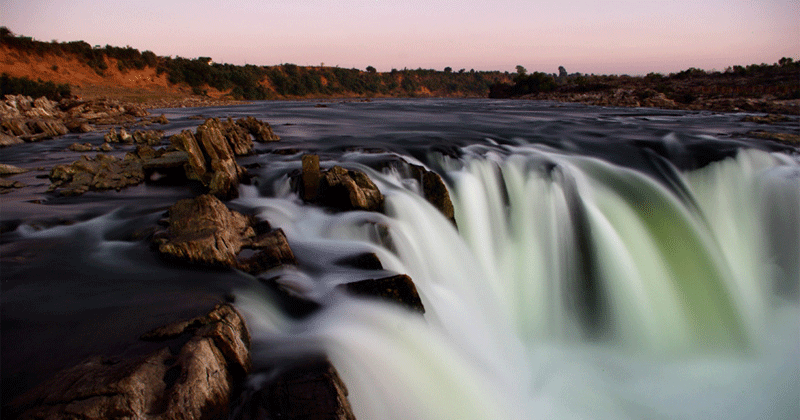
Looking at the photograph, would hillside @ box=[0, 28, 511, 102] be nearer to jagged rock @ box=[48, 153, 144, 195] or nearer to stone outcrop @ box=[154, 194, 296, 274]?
jagged rock @ box=[48, 153, 144, 195]

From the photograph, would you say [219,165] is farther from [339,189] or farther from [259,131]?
[259,131]

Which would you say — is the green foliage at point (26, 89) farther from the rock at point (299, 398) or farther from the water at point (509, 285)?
the rock at point (299, 398)

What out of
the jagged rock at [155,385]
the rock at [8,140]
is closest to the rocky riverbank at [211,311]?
the jagged rock at [155,385]

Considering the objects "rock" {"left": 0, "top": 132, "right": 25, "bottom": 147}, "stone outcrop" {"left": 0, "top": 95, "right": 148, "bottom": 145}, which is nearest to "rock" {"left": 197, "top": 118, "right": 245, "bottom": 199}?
"rock" {"left": 0, "top": 132, "right": 25, "bottom": 147}

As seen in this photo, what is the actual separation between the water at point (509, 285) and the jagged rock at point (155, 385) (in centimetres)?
32

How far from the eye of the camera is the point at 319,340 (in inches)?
126

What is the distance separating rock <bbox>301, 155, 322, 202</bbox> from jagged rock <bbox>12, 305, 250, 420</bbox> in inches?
147

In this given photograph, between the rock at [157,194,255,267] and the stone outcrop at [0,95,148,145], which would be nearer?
the rock at [157,194,255,267]

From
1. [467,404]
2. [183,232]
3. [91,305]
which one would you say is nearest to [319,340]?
[467,404]

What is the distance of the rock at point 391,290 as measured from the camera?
3.93m

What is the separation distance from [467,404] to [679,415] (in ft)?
8.43

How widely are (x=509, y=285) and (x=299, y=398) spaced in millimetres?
4188

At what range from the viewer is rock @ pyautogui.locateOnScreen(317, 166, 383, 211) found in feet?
18.8

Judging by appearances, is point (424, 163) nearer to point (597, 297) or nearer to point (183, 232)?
point (597, 297)
